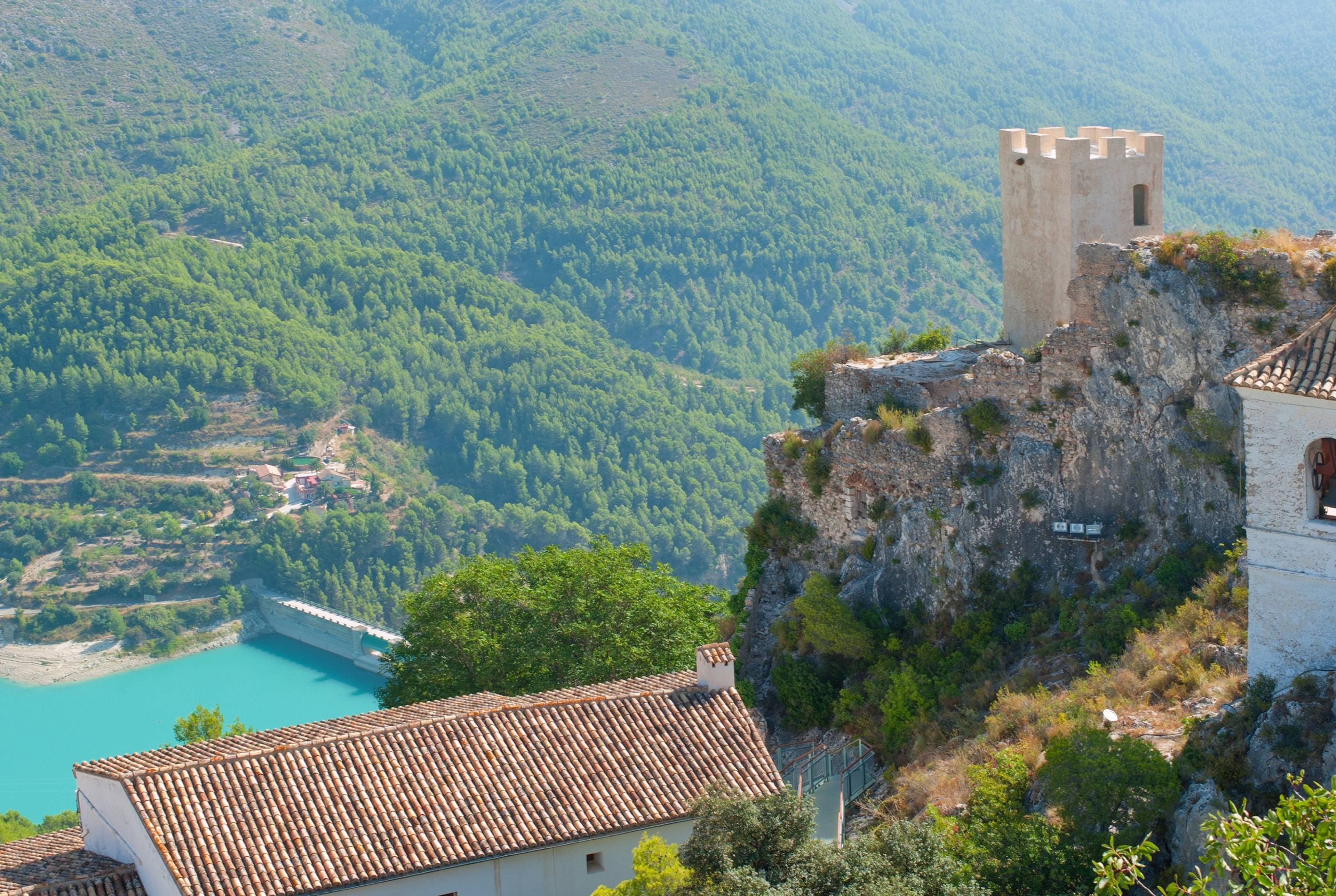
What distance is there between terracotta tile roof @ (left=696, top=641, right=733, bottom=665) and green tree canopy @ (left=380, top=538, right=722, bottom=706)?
27.4ft

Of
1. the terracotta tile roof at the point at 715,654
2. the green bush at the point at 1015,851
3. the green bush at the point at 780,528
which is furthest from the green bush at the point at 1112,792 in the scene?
the green bush at the point at 780,528

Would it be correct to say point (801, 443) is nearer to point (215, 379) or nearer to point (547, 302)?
point (215, 379)

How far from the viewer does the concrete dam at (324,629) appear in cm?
12038

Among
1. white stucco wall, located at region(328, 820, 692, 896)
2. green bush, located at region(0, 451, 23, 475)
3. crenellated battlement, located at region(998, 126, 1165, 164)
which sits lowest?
green bush, located at region(0, 451, 23, 475)

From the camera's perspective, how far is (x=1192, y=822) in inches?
704

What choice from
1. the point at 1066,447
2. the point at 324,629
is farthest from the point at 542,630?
the point at 324,629

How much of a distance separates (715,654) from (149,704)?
10607cm

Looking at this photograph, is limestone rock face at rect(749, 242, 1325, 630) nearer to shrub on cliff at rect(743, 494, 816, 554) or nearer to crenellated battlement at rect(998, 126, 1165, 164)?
shrub on cliff at rect(743, 494, 816, 554)

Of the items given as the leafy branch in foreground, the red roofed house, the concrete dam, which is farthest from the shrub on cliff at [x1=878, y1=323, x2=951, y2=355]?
the concrete dam

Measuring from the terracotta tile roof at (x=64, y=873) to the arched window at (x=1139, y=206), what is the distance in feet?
62.2

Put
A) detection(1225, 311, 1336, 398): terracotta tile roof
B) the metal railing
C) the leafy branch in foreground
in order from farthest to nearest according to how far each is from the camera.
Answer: the metal railing → detection(1225, 311, 1336, 398): terracotta tile roof → the leafy branch in foreground

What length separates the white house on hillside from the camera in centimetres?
1803

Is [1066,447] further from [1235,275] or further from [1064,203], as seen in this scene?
[1064,203]

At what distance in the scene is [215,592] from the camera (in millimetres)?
136375
